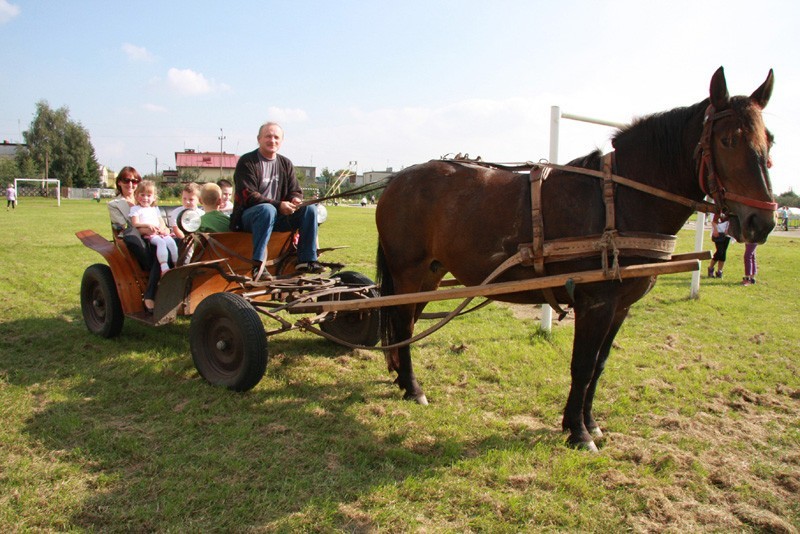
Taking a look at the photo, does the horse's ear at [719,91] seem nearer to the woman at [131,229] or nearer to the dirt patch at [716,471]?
the dirt patch at [716,471]

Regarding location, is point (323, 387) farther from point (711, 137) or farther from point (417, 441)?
point (711, 137)

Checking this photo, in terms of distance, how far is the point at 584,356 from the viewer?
340 centimetres

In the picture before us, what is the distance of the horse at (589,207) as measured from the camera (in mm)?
2818

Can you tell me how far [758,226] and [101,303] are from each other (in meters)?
5.91

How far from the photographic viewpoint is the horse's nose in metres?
2.73

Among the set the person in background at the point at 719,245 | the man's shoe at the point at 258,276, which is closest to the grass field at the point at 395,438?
the man's shoe at the point at 258,276

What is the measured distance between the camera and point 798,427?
384cm

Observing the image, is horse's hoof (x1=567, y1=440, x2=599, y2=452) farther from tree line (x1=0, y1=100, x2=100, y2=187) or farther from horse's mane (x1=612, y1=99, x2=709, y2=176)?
tree line (x1=0, y1=100, x2=100, y2=187)

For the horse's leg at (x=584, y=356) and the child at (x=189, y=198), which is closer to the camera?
the horse's leg at (x=584, y=356)

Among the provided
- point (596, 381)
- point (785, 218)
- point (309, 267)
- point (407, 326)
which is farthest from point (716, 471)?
point (785, 218)

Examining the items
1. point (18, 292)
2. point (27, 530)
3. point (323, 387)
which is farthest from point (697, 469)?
point (18, 292)

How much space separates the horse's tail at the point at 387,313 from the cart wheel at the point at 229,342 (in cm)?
104

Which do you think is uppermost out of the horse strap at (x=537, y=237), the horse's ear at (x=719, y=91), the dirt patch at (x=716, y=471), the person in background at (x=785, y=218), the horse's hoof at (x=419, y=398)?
the person in background at (x=785, y=218)

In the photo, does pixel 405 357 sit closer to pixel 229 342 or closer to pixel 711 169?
pixel 229 342
